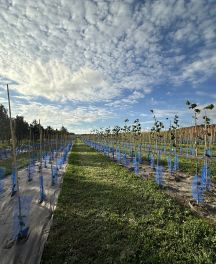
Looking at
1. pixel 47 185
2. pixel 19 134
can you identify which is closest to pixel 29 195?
pixel 47 185

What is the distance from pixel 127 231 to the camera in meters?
6.71

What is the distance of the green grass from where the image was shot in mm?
5516

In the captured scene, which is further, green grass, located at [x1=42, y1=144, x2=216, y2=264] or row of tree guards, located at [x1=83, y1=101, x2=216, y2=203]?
row of tree guards, located at [x1=83, y1=101, x2=216, y2=203]

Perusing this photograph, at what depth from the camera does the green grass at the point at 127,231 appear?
552cm

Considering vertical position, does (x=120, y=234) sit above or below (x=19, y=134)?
below

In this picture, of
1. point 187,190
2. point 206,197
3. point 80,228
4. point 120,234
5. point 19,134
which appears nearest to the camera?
point 120,234

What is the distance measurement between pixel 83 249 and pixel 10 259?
63.3 inches

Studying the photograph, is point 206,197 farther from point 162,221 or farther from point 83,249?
point 83,249

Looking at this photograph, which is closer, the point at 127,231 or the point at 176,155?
the point at 127,231

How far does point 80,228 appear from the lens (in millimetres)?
7117

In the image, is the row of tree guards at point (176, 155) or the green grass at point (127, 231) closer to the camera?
the green grass at point (127, 231)

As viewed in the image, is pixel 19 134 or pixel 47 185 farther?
pixel 19 134

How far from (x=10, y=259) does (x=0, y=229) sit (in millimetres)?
1903

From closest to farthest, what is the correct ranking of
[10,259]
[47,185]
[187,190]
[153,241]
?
[10,259] → [153,241] → [187,190] → [47,185]
